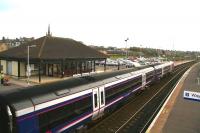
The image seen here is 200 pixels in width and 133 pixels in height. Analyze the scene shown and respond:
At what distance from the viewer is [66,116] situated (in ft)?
41.3

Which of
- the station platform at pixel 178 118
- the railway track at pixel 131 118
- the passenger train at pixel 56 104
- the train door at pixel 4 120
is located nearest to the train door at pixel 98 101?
the passenger train at pixel 56 104

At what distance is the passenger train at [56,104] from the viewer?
32.0ft

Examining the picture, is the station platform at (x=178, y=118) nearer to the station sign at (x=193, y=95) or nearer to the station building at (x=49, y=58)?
the station sign at (x=193, y=95)

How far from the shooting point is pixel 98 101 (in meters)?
16.1

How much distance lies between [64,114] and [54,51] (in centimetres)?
→ 3544

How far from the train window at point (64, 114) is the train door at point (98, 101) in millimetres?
650

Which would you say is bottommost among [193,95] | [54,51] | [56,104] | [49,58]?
[56,104]

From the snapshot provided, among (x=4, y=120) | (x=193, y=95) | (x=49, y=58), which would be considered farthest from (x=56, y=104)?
(x=49, y=58)

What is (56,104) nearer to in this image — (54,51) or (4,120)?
(4,120)

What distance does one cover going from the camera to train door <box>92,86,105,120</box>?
51.3 feet

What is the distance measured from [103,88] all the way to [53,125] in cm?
594

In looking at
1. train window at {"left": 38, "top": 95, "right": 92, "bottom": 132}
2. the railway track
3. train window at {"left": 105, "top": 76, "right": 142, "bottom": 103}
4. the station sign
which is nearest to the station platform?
the station sign

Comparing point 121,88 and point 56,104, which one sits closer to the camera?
point 56,104

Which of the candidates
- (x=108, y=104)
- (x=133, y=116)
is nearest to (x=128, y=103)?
(x=133, y=116)
